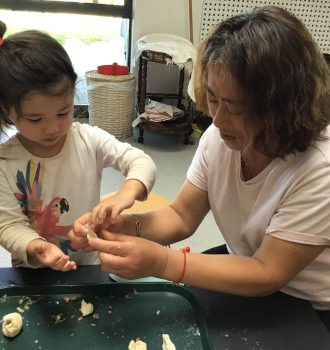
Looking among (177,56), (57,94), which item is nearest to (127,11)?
(177,56)

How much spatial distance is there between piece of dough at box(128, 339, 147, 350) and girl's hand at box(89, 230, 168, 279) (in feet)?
0.42

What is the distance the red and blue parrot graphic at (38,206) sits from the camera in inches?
40.3

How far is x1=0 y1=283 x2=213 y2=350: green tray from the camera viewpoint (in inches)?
30.5

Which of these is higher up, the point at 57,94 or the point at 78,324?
the point at 57,94

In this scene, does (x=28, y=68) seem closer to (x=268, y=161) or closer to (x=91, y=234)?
(x=91, y=234)

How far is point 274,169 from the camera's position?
0.88m

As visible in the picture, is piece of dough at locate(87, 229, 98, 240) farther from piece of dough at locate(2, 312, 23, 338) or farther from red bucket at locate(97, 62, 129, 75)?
red bucket at locate(97, 62, 129, 75)

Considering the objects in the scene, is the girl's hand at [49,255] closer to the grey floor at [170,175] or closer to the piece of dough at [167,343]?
the piece of dough at [167,343]

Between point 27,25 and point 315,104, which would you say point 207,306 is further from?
point 27,25

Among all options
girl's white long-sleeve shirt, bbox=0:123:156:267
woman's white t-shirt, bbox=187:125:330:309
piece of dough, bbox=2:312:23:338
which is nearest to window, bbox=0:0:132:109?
girl's white long-sleeve shirt, bbox=0:123:156:267

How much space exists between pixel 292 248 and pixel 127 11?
2.89m

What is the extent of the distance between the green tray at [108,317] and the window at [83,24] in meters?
2.32

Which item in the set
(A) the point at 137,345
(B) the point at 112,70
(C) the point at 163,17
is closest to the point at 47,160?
(A) the point at 137,345

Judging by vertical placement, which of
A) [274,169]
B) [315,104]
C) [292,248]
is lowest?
[292,248]
